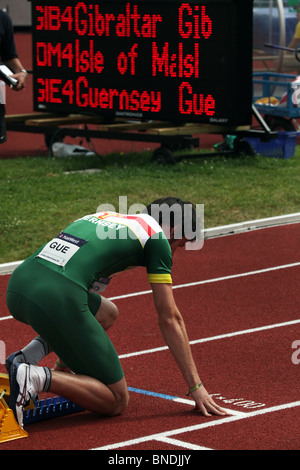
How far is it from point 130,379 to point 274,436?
4.47 ft

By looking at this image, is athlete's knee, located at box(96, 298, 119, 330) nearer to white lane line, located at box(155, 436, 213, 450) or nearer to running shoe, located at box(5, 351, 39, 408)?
running shoe, located at box(5, 351, 39, 408)

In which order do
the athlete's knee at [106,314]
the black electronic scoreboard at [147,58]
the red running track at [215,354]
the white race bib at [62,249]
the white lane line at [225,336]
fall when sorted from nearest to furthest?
the red running track at [215,354] → the white race bib at [62,249] → the athlete's knee at [106,314] → the white lane line at [225,336] → the black electronic scoreboard at [147,58]

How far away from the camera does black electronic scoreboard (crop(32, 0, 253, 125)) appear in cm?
1250

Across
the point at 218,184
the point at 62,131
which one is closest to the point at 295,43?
the point at 62,131

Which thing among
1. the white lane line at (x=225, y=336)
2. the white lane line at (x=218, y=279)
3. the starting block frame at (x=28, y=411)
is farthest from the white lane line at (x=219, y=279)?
the starting block frame at (x=28, y=411)

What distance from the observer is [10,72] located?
9.32 m

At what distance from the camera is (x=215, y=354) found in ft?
21.9

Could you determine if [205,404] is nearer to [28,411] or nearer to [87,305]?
[87,305]

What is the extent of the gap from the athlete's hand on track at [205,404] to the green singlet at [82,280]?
17.3 inches

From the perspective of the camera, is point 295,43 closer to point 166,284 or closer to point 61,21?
point 61,21

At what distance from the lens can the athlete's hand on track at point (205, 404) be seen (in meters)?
5.31

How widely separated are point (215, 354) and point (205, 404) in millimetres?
1348
